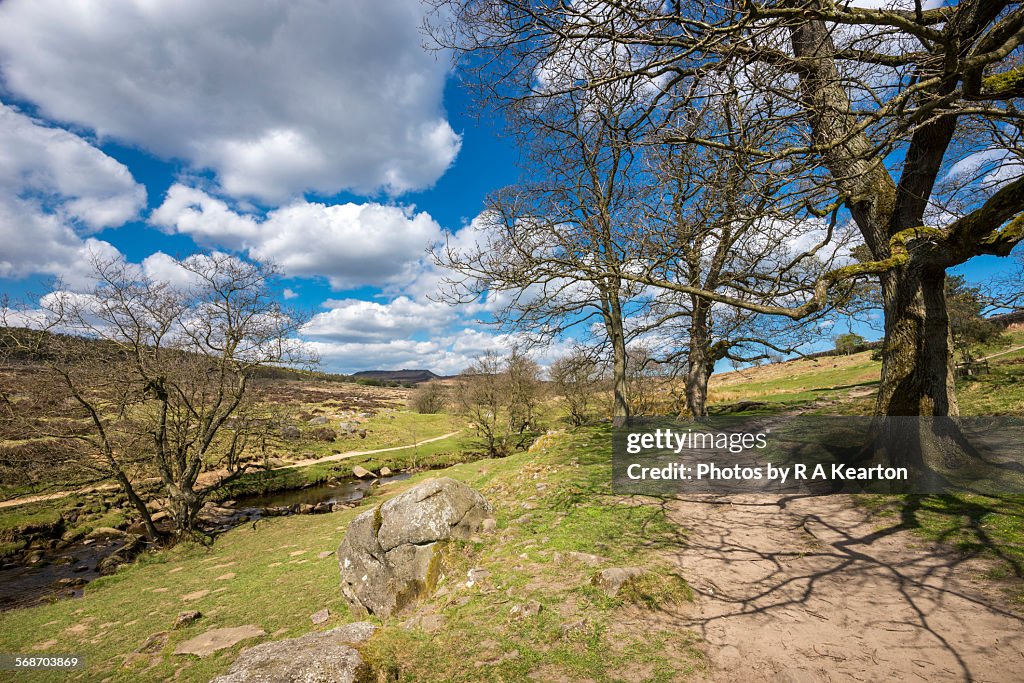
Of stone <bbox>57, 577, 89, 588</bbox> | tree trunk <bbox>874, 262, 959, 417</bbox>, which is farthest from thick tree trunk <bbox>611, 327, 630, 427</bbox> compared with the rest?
stone <bbox>57, 577, 89, 588</bbox>

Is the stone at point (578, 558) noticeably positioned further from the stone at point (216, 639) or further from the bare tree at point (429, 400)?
the bare tree at point (429, 400)

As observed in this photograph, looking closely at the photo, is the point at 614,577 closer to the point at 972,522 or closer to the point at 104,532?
the point at 972,522

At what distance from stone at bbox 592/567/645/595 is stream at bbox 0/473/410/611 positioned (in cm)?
1535

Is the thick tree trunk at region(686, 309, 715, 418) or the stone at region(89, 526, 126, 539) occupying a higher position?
the thick tree trunk at region(686, 309, 715, 418)

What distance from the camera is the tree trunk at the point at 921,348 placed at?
702 cm

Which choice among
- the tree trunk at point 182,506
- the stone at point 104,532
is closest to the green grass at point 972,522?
the tree trunk at point 182,506

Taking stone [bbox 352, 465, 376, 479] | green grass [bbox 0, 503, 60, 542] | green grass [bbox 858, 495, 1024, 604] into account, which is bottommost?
stone [bbox 352, 465, 376, 479]

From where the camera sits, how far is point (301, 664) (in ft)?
12.8

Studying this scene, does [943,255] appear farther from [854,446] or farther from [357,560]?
[357,560]

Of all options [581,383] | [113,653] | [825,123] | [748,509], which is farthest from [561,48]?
[581,383]

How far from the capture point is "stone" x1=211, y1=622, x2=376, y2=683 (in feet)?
12.2

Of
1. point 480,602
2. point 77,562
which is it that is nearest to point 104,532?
point 77,562

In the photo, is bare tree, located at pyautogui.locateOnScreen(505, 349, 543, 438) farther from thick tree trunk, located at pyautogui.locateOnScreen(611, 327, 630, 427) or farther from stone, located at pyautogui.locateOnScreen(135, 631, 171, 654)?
stone, located at pyautogui.locateOnScreen(135, 631, 171, 654)

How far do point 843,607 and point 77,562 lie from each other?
72.2 feet
